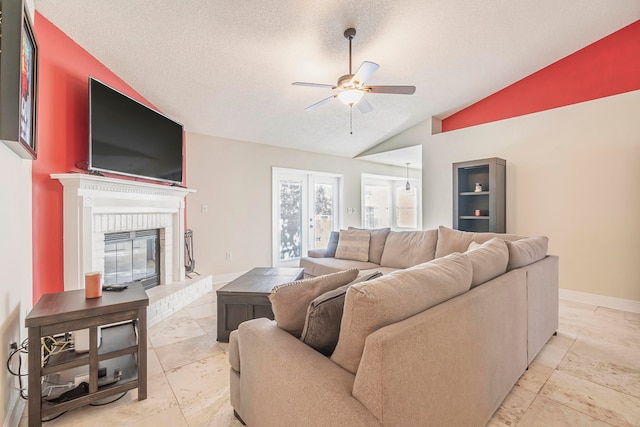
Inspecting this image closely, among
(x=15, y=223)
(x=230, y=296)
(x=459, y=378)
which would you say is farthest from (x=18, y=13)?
(x=459, y=378)

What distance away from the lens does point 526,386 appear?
1.81 metres

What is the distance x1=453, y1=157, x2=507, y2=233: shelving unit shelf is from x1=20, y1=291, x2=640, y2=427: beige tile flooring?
173 cm

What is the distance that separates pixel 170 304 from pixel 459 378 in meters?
3.00

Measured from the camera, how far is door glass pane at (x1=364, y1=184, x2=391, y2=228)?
6.97 meters

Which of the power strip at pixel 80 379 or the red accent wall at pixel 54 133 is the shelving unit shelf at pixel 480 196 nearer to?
the power strip at pixel 80 379

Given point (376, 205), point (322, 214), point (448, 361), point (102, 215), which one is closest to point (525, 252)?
point (448, 361)

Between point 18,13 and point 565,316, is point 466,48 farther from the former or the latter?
point 18,13

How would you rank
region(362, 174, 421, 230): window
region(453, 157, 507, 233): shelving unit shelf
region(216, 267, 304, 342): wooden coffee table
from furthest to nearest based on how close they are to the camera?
region(362, 174, 421, 230): window → region(453, 157, 507, 233): shelving unit shelf → region(216, 267, 304, 342): wooden coffee table

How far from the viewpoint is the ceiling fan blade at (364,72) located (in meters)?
2.30

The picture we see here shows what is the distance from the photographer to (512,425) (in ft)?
4.88

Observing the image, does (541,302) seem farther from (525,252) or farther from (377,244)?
(377,244)

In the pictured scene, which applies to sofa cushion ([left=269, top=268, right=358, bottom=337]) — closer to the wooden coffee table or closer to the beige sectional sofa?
the beige sectional sofa

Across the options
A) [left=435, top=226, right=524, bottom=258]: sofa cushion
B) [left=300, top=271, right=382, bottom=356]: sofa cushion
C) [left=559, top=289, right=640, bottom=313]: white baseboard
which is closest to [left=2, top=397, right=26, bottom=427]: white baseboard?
[left=300, top=271, right=382, bottom=356]: sofa cushion

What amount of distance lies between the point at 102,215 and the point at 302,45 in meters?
2.56
